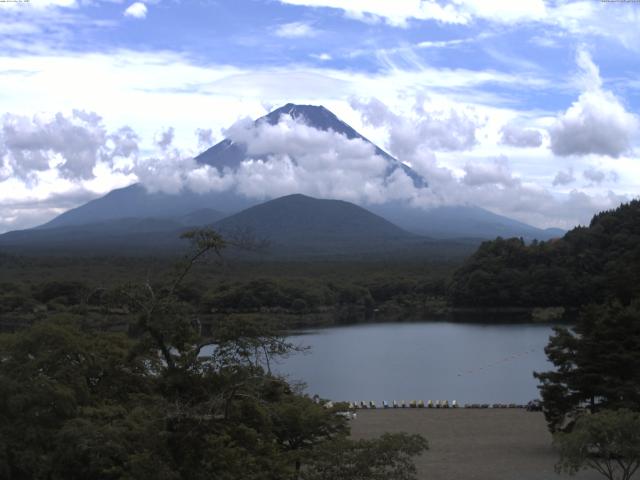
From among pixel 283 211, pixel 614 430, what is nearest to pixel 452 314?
pixel 614 430

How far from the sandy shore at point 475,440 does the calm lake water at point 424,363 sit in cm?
288

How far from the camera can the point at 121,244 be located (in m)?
103

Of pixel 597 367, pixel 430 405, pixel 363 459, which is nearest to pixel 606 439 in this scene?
pixel 363 459

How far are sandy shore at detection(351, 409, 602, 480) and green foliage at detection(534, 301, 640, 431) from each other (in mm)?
895

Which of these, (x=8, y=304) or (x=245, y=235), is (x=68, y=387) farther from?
(x=8, y=304)

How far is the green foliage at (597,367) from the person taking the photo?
13688 millimetres

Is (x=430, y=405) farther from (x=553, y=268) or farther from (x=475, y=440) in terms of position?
(x=553, y=268)

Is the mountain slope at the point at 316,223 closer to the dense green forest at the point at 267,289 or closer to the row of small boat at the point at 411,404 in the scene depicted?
the dense green forest at the point at 267,289

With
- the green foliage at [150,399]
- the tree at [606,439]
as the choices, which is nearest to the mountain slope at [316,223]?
A: the tree at [606,439]

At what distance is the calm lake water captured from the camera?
23.6 m

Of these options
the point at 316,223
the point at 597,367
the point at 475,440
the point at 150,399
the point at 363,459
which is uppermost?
the point at 316,223

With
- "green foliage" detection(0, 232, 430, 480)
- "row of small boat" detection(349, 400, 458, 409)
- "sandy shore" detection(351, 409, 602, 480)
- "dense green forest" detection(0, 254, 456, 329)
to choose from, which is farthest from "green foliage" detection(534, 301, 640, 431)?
"dense green forest" detection(0, 254, 456, 329)

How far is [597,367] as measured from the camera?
13977mm

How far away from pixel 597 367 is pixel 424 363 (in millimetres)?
15561
